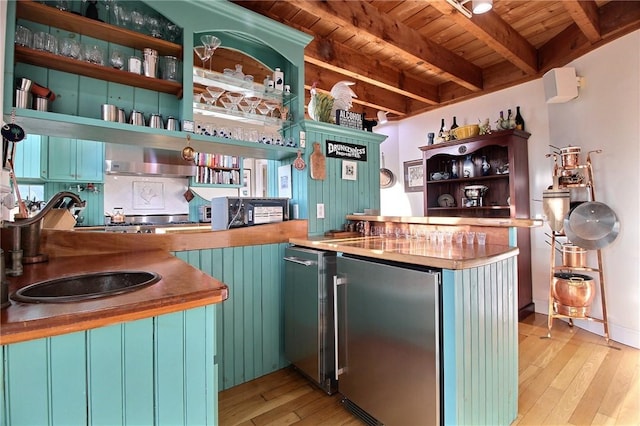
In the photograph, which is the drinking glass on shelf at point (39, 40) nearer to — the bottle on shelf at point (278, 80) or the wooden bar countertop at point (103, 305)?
the wooden bar countertop at point (103, 305)

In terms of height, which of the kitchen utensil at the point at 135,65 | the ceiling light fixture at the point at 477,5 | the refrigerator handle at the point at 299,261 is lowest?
the refrigerator handle at the point at 299,261

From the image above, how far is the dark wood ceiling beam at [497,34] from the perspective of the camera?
225cm

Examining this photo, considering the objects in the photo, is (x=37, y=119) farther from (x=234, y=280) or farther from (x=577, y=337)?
(x=577, y=337)

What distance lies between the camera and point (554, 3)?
248 cm

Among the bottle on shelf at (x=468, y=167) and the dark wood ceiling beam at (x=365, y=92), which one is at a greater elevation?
the dark wood ceiling beam at (x=365, y=92)

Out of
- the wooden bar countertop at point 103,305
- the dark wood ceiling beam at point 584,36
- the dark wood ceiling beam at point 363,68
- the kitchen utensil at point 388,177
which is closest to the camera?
the wooden bar countertop at point 103,305

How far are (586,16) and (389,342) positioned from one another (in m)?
2.89

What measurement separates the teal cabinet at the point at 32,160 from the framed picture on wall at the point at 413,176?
4461 millimetres

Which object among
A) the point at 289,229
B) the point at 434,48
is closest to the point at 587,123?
the point at 434,48

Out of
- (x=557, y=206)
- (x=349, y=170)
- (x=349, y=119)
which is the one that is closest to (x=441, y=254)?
(x=349, y=170)

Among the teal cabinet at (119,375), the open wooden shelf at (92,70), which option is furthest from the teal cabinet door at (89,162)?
the teal cabinet at (119,375)

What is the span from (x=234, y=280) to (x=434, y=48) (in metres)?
2.92

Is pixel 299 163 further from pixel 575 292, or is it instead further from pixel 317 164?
pixel 575 292

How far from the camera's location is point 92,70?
5.46ft
